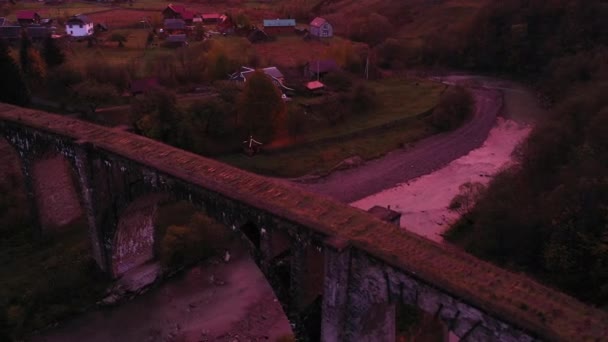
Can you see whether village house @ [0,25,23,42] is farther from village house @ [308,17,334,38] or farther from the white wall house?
village house @ [308,17,334,38]

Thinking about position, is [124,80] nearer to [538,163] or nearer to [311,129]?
[311,129]

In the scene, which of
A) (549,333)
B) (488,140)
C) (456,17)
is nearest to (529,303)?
(549,333)

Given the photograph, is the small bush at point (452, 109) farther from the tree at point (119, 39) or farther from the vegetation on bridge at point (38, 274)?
the tree at point (119, 39)

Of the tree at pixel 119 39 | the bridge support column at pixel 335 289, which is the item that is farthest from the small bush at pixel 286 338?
the tree at pixel 119 39

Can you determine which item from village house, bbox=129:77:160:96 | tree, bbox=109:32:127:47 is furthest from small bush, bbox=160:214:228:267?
tree, bbox=109:32:127:47

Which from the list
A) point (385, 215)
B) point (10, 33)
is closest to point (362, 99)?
point (385, 215)
